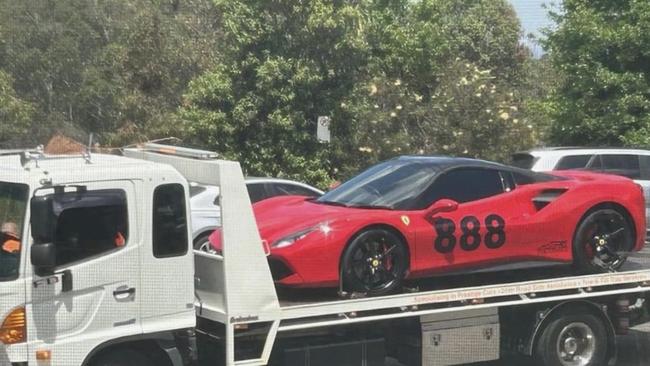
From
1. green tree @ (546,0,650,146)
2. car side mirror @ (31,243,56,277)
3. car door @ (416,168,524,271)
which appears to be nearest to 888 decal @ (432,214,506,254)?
car door @ (416,168,524,271)

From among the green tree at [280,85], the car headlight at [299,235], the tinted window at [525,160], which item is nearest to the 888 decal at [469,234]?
the car headlight at [299,235]

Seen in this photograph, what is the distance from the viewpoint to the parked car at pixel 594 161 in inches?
512

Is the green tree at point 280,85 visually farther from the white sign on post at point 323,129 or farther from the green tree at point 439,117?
the green tree at point 439,117

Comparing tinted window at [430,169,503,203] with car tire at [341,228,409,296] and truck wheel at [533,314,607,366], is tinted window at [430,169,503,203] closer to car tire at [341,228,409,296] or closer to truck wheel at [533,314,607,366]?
car tire at [341,228,409,296]

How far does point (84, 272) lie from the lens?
5.76 m

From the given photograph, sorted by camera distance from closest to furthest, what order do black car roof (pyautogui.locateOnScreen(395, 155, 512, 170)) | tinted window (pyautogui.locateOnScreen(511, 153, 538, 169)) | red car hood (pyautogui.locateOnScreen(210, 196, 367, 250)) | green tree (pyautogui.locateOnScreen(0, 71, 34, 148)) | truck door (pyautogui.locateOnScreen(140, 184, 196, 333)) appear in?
truck door (pyautogui.locateOnScreen(140, 184, 196, 333))
red car hood (pyautogui.locateOnScreen(210, 196, 367, 250))
black car roof (pyautogui.locateOnScreen(395, 155, 512, 170))
tinted window (pyautogui.locateOnScreen(511, 153, 538, 169))
green tree (pyautogui.locateOnScreen(0, 71, 34, 148))

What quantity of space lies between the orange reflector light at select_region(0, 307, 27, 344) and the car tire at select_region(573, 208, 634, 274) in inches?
187

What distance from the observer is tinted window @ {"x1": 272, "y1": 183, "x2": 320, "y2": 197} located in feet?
42.8

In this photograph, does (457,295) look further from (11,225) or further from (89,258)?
(11,225)

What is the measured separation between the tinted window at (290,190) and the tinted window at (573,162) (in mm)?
3784

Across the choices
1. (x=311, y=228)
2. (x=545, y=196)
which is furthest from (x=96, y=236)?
(x=545, y=196)

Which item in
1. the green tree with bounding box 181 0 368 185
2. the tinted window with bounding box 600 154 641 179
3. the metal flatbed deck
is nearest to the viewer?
the metal flatbed deck

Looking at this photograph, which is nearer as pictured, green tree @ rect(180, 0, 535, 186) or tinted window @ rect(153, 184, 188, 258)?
tinted window @ rect(153, 184, 188, 258)

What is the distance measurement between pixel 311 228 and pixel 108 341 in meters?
1.76
